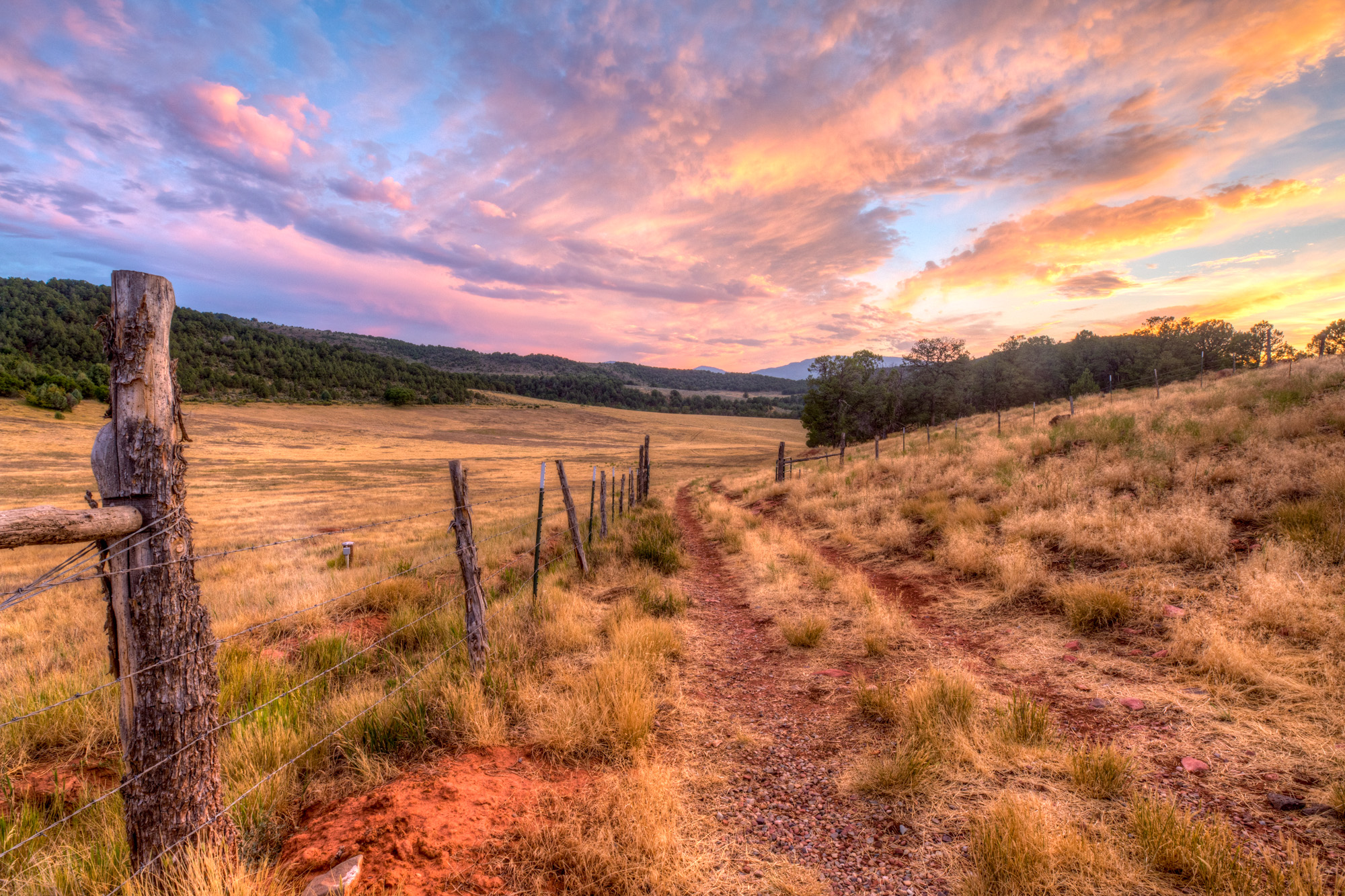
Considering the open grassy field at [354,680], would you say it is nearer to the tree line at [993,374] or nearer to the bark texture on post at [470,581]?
the bark texture on post at [470,581]

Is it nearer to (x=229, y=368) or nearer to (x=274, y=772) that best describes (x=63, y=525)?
(x=274, y=772)

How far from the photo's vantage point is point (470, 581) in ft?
18.9

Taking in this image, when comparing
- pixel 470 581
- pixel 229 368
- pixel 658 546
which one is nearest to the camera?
pixel 470 581

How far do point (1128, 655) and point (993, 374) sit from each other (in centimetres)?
6769

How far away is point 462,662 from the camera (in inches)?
230

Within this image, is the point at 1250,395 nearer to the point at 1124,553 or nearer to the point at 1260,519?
the point at 1260,519

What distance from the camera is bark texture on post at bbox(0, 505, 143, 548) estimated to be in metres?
2.24

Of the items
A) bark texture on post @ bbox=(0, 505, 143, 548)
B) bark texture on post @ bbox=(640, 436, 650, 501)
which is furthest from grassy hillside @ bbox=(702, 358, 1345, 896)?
bark texture on post @ bbox=(640, 436, 650, 501)

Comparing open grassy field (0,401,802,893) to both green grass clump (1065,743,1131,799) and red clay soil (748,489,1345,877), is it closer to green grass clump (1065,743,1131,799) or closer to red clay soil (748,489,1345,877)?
green grass clump (1065,743,1131,799)

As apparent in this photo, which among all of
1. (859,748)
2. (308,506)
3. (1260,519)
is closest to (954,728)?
(859,748)

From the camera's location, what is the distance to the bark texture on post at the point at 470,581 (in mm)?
5781

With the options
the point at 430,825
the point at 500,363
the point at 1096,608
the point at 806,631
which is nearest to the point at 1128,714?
the point at 1096,608

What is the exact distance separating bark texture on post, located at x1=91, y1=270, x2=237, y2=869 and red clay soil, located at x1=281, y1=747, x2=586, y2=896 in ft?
2.00

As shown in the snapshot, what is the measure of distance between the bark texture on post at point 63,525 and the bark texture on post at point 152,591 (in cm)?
10
